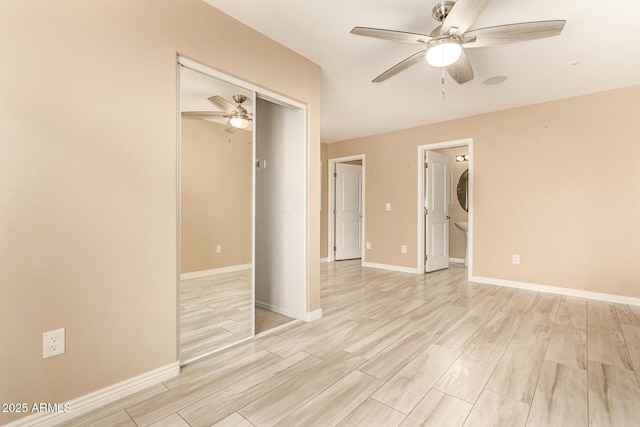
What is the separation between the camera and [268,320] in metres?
2.76

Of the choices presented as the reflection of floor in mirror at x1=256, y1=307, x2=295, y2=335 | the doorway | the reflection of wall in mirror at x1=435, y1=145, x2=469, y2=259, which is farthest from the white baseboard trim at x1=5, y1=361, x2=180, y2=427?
the reflection of wall in mirror at x1=435, y1=145, x2=469, y2=259

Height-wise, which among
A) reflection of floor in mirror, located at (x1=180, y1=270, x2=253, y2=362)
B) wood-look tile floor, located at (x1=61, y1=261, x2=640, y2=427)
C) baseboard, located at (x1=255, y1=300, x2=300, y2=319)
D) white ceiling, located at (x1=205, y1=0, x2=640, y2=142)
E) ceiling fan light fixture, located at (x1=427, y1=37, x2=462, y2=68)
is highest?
white ceiling, located at (x1=205, y1=0, x2=640, y2=142)

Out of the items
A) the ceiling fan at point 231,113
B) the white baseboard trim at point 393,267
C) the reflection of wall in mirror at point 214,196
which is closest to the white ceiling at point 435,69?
the ceiling fan at point 231,113

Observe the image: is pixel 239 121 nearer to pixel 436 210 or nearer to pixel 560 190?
pixel 436 210

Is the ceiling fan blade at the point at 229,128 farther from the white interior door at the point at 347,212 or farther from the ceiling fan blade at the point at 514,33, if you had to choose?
the white interior door at the point at 347,212

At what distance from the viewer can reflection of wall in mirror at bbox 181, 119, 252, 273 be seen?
6.59 ft

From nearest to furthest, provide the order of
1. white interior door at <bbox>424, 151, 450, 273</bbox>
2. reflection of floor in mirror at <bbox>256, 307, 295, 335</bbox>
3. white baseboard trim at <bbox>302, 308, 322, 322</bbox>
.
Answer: reflection of floor in mirror at <bbox>256, 307, 295, 335</bbox>, white baseboard trim at <bbox>302, 308, 322, 322</bbox>, white interior door at <bbox>424, 151, 450, 273</bbox>

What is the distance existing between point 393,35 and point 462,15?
400mm

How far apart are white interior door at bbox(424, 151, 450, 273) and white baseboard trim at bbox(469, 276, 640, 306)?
2.65 feet

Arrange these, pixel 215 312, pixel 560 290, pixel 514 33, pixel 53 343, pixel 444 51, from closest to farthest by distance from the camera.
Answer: pixel 53 343
pixel 514 33
pixel 444 51
pixel 215 312
pixel 560 290

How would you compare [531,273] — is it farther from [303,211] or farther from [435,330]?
[303,211]

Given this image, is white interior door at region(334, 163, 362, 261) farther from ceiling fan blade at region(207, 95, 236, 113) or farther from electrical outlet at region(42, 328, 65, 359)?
electrical outlet at region(42, 328, 65, 359)

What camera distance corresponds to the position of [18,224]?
52.0 inches

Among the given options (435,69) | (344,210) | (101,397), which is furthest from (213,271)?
(344,210)
